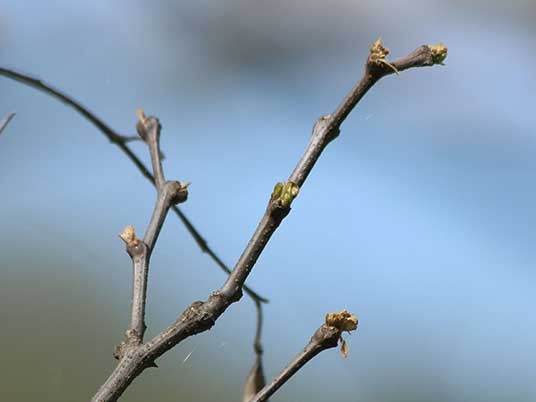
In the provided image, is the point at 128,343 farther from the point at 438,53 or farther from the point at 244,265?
the point at 438,53

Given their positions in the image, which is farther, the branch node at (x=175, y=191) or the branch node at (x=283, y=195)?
the branch node at (x=175, y=191)

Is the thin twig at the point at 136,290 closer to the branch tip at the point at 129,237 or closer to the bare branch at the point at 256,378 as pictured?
the branch tip at the point at 129,237

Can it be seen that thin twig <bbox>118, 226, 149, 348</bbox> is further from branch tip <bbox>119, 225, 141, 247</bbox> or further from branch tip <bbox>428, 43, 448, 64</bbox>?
branch tip <bbox>428, 43, 448, 64</bbox>

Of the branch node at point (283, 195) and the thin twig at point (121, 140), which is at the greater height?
the thin twig at point (121, 140)

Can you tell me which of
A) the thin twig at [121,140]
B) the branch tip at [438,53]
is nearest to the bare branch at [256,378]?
the thin twig at [121,140]

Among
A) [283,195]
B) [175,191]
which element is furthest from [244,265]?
[175,191]

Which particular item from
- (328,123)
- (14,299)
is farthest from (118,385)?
(14,299)

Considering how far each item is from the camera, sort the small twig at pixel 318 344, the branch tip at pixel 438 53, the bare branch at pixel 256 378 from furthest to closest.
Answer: the bare branch at pixel 256 378 → the branch tip at pixel 438 53 → the small twig at pixel 318 344

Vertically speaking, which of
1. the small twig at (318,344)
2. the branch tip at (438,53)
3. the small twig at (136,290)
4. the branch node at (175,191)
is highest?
the branch tip at (438,53)
